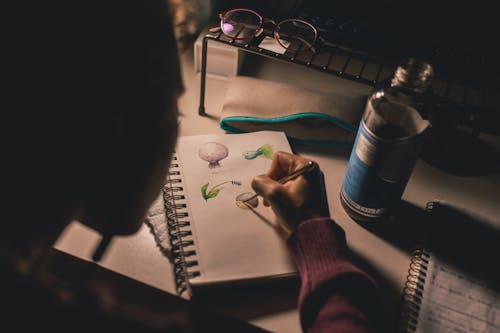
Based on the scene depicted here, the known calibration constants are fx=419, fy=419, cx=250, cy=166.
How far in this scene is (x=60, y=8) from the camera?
31 centimetres

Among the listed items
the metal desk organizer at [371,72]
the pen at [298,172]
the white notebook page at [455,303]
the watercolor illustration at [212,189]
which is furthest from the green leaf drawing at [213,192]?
the white notebook page at [455,303]

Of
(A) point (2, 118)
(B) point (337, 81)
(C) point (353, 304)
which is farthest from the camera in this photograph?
(B) point (337, 81)

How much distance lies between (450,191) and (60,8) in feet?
2.24

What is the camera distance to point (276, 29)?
2.68 ft

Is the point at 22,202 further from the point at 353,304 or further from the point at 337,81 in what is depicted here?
the point at 337,81

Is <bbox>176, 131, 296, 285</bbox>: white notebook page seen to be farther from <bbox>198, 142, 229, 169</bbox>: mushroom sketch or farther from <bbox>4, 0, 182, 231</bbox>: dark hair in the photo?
<bbox>4, 0, 182, 231</bbox>: dark hair

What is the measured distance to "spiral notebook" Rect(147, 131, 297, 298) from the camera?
0.58m

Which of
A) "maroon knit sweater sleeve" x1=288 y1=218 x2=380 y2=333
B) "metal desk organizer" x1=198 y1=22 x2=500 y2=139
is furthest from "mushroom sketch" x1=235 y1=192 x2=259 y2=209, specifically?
"metal desk organizer" x1=198 y1=22 x2=500 y2=139

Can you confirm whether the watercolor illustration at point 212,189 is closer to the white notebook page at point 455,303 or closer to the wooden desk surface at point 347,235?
the wooden desk surface at point 347,235

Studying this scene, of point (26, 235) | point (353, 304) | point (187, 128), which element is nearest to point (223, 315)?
point (353, 304)

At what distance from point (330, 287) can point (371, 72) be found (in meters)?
0.61

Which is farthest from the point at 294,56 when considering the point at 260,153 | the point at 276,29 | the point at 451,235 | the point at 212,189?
the point at 451,235

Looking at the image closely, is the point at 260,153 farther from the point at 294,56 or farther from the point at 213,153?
the point at 294,56

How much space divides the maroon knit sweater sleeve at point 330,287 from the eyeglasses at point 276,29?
1.30ft
